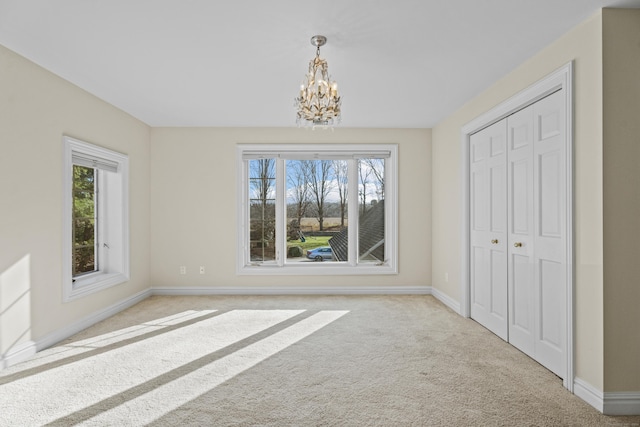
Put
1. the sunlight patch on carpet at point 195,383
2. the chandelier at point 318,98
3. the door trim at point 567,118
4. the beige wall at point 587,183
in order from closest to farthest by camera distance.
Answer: the sunlight patch on carpet at point 195,383 < the beige wall at point 587,183 < the door trim at point 567,118 < the chandelier at point 318,98

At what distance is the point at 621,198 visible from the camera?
232cm

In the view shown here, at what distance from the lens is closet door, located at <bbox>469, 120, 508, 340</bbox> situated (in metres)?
3.59

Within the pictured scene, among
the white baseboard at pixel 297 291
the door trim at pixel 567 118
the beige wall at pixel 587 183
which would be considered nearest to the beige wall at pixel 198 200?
the white baseboard at pixel 297 291

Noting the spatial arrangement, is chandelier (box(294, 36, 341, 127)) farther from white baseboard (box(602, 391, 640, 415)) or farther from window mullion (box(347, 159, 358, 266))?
window mullion (box(347, 159, 358, 266))

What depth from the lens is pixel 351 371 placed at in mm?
2879

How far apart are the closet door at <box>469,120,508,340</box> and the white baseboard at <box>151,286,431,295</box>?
132 cm

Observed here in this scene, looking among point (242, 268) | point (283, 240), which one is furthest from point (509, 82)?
point (242, 268)

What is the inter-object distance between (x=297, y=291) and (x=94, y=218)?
2.85 meters

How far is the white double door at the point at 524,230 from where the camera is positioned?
9.11 ft

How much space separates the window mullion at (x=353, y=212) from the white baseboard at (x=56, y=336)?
10.3 ft

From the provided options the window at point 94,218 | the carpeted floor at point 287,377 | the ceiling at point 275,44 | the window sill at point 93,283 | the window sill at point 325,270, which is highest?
the ceiling at point 275,44

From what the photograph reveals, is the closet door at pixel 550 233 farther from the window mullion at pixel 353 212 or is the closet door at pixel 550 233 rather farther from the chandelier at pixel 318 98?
the window mullion at pixel 353 212

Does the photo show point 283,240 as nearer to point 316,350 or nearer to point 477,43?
point 316,350

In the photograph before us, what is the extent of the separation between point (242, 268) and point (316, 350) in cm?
247
